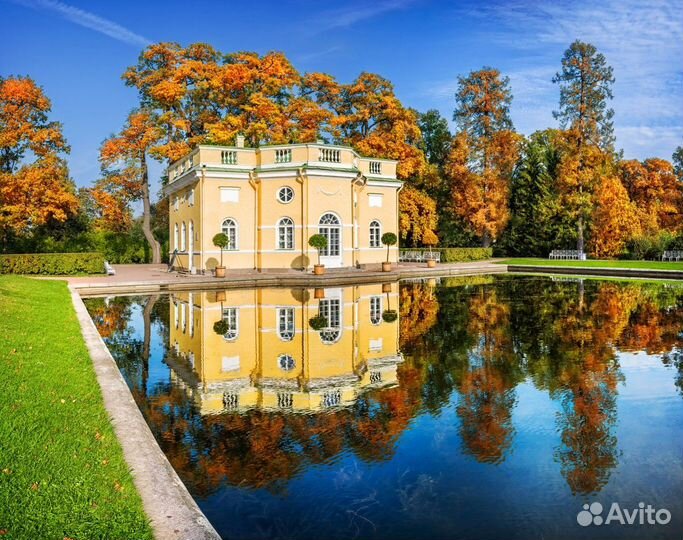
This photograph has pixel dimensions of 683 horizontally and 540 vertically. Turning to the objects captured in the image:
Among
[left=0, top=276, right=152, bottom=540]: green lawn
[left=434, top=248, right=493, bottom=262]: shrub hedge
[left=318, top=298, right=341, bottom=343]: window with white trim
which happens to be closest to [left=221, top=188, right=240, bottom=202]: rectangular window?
[left=318, top=298, right=341, bottom=343]: window with white trim

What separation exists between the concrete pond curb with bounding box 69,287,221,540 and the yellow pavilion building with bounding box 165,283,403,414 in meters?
1.06

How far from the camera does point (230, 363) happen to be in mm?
8320

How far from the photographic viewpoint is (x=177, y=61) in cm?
3275

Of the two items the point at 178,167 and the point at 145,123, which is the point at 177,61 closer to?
the point at 145,123

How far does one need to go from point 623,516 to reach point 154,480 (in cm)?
335

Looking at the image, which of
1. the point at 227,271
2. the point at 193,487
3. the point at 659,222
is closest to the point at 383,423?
the point at 193,487

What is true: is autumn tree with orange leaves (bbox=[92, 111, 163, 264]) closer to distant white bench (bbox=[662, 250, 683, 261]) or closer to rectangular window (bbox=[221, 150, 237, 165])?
rectangular window (bbox=[221, 150, 237, 165])

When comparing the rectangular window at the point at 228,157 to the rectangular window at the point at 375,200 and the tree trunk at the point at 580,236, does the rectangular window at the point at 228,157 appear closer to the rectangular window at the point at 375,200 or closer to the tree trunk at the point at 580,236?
the rectangular window at the point at 375,200

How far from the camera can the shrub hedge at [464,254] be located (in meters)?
36.2

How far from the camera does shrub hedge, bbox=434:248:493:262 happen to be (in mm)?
36156

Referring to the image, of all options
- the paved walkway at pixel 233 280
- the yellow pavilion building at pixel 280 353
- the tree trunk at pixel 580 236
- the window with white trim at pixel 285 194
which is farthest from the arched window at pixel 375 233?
the tree trunk at pixel 580 236

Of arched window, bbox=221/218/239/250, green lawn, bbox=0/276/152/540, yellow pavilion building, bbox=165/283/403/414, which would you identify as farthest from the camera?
arched window, bbox=221/218/239/250

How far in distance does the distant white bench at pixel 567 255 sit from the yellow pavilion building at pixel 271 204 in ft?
61.3

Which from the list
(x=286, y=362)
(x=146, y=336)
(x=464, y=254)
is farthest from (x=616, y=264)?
(x=146, y=336)
